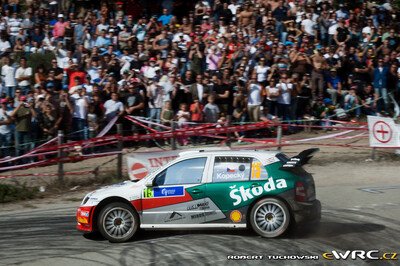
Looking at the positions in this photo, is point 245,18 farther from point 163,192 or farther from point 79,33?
point 163,192

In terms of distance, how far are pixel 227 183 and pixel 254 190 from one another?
0.48 m

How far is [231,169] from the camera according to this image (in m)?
12.1

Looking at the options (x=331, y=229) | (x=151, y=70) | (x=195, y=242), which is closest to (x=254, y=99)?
(x=151, y=70)

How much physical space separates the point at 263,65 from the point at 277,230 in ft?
32.3

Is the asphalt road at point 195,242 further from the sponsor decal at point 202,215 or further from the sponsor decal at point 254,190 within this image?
the sponsor decal at point 254,190

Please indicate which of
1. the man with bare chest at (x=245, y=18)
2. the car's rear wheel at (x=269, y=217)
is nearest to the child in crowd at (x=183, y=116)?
the man with bare chest at (x=245, y=18)

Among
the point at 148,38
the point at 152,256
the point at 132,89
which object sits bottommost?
the point at 152,256

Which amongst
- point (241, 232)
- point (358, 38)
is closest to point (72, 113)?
point (241, 232)

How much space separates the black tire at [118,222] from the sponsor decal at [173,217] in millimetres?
520

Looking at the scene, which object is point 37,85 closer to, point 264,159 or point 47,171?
point 47,171

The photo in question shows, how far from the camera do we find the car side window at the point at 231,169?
39.6ft

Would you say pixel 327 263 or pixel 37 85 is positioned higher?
pixel 37 85

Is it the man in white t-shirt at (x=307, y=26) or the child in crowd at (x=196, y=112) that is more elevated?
the man in white t-shirt at (x=307, y=26)

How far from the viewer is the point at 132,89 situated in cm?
1962
